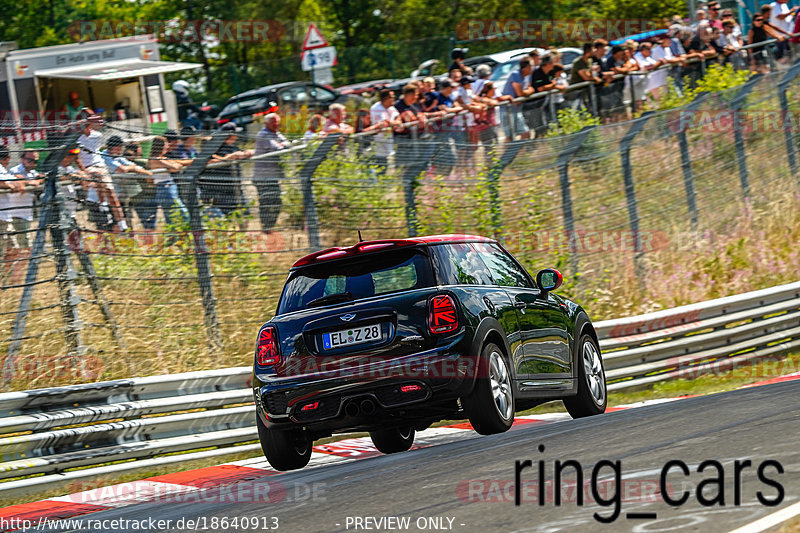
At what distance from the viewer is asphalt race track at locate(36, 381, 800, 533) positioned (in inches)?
217

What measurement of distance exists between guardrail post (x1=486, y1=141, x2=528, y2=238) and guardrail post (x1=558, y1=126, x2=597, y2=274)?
62 cm

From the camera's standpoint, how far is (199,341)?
12.4 m

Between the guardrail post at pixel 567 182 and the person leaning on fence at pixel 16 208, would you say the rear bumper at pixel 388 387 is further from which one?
the guardrail post at pixel 567 182

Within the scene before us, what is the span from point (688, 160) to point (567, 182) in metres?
2.52

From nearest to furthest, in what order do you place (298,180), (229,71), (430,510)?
1. (430,510)
2. (298,180)
3. (229,71)

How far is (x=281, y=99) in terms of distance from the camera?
3138cm

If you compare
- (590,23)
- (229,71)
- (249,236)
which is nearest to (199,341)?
(249,236)

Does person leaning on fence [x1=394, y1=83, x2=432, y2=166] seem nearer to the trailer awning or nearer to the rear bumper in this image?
the rear bumper

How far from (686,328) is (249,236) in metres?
4.93

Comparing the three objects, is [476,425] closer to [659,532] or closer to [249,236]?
[659,532]

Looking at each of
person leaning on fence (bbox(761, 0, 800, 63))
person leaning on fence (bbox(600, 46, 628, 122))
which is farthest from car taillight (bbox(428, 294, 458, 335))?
person leaning on fence (bbox(761, 0, 800, 63))

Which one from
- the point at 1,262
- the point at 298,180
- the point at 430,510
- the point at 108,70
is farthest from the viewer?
the point at 108,70

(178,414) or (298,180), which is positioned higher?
(298,180)

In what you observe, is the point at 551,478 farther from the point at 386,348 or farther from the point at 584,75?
the point at 584,75
